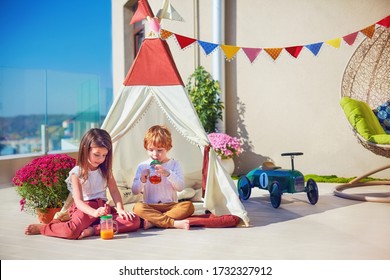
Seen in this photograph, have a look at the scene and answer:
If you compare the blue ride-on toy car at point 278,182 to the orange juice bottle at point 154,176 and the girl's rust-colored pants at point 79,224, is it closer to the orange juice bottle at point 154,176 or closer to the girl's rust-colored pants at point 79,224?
the orange juice bottle at point 154,176

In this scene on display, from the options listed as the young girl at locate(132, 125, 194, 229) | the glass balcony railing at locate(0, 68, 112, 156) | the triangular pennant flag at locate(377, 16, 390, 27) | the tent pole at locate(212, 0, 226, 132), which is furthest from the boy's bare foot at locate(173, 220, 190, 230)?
the glass balcony railing at locate(0, 68, 112, 156)

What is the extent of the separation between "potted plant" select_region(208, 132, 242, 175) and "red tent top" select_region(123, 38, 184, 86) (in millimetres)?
2117

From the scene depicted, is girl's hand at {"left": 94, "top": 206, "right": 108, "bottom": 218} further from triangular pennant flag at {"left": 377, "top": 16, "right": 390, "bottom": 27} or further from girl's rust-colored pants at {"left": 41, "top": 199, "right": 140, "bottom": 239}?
triangular pennant flag at {"left": 377, "top": 16, "right": 390, "bottom": 27}

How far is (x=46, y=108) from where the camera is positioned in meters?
6.47

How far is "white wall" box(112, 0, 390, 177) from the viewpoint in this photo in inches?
221

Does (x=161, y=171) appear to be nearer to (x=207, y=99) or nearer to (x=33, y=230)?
(x=33, y=230)

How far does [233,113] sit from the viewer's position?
6340mm

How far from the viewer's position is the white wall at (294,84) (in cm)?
562

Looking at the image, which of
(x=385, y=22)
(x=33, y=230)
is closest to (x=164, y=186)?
(x=33, y=230)

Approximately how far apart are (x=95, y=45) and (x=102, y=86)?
388 centimetres

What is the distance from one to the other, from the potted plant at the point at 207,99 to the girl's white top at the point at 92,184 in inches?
119

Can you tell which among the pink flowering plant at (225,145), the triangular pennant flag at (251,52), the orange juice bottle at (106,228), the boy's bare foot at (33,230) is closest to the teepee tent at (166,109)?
the orange juice bottle at (106,228)

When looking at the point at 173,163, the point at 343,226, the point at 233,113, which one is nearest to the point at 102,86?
the point at 233,113
